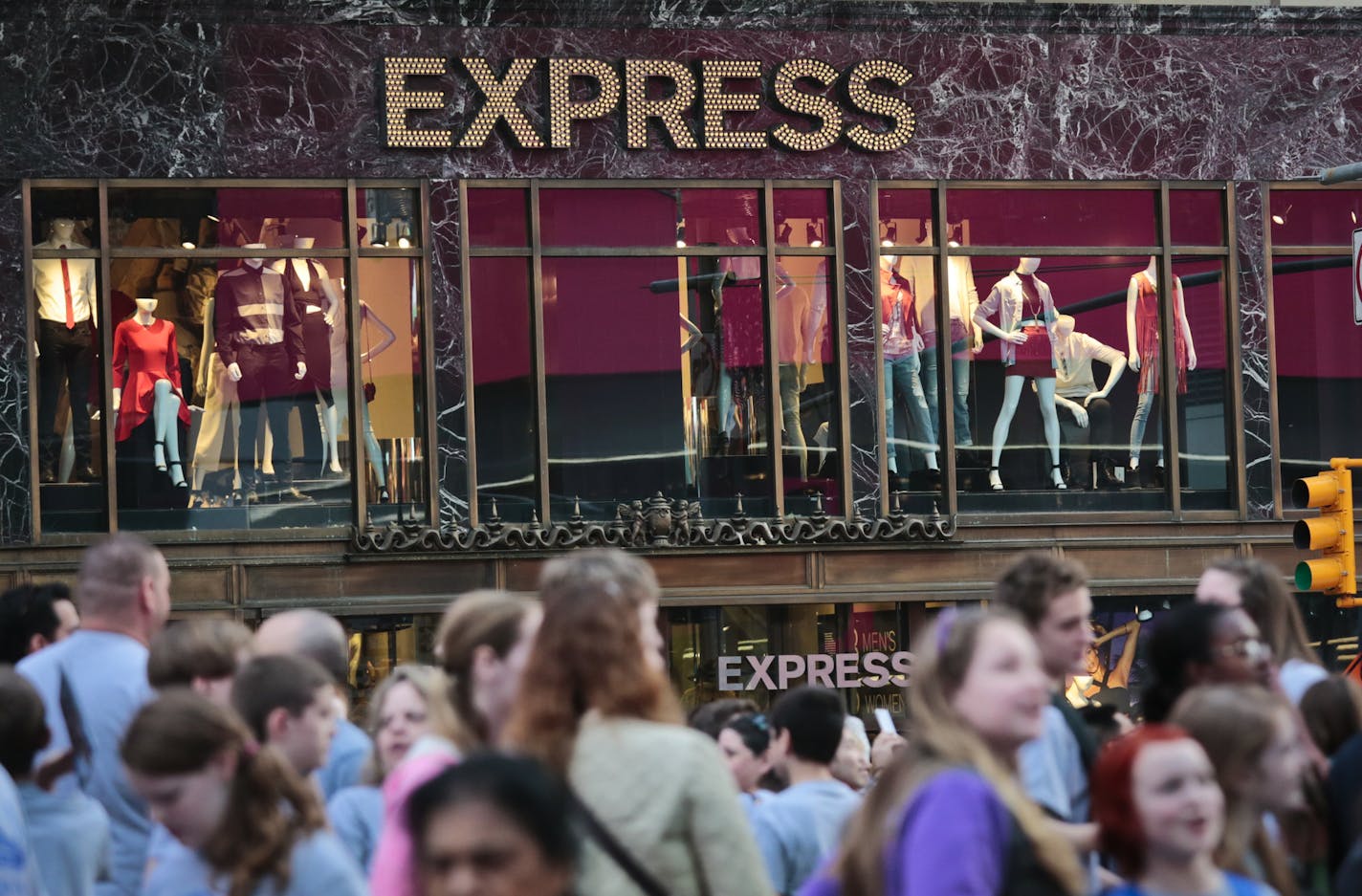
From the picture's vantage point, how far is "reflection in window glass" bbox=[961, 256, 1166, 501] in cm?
2130

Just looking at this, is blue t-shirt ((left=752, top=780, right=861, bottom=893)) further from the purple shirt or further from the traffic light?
the traffic light

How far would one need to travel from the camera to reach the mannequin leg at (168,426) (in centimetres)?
1972

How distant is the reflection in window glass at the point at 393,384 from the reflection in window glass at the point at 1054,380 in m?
5.60

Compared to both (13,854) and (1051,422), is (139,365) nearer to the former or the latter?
(1051,422)

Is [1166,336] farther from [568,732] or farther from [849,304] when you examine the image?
[568,732]

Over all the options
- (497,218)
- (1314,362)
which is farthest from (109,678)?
(1314,362)

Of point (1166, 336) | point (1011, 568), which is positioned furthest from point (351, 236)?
point (1011, 568)

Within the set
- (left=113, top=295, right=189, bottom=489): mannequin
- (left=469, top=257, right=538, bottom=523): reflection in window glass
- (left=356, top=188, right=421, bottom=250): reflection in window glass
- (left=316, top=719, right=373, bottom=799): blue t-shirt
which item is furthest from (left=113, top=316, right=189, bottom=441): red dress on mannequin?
(left=316, top=719, right=373, bottom=799): blue t-shirt

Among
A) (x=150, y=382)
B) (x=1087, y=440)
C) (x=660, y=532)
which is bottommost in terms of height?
(x=660, y=532)

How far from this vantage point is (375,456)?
20.1 metres

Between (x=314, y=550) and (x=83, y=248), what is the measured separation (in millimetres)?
3535

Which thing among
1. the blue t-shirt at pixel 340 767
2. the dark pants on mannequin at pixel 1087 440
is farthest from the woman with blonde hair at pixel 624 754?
the dark pants on mannequin at pixel 1087 440

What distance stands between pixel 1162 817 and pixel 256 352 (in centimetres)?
1582

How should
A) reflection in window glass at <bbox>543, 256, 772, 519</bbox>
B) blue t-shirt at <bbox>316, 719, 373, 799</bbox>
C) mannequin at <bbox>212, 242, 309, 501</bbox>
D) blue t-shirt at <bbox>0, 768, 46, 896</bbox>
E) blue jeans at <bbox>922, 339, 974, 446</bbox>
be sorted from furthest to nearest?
1. blue jeans at <bbox>922, 339, 974, 446</bbox>
2. reflection in window glass at <bbox>543, 256, 772, 519</bbox>
3. mannequin at <bbox>212, 242, 309, 501</bbox>
4. blue t-shirt at <bbox>316, 719, 373, 799</bbox>
5. blue t-shirt at <bbox>0, 768, 46, 896</bbox>
